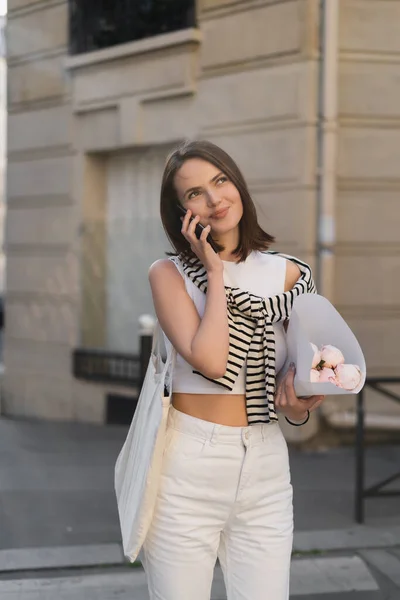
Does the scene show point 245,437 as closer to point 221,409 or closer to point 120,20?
point 221,409

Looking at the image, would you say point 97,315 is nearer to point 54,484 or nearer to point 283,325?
point 54,484

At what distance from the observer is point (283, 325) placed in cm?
243

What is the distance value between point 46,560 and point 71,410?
14.8 ft

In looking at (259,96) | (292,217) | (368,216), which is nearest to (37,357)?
(292,217)

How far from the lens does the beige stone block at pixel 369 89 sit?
723 cm

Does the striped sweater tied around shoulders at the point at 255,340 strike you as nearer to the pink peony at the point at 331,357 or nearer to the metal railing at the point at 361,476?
the pink peony at the point at 331,357

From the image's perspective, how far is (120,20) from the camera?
8625 millimetres

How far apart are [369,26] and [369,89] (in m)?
0.54

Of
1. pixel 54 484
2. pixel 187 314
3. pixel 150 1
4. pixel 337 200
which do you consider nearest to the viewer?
pixel 187 314

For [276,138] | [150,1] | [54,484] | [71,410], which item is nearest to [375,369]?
[276,138]

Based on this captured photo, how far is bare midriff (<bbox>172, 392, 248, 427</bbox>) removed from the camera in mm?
2365

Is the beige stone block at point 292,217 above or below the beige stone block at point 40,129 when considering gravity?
below

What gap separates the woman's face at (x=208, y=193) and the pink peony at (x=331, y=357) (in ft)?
1.49

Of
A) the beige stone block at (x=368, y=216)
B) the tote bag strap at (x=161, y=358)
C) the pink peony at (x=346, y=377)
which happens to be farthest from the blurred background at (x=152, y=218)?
the pink peony at (x=346, y=377)
